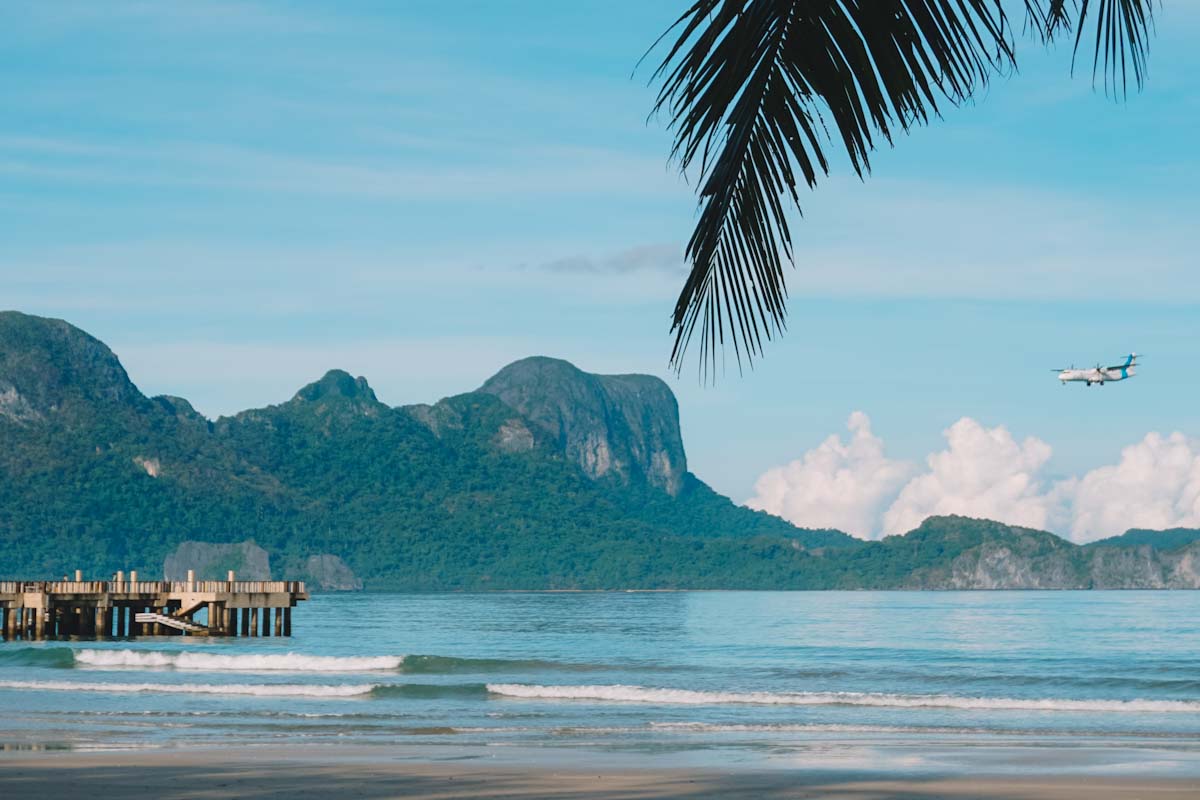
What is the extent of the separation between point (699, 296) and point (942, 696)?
32640mm

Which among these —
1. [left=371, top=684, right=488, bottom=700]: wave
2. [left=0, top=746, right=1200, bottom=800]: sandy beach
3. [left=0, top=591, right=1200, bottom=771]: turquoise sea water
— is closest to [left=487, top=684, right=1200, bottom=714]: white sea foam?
[left=0, top=591, right=1200, bottom=771]: turquoise sea water

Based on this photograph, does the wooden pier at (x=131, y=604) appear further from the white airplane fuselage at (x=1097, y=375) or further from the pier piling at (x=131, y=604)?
the white airplane fuselage at (x=1097, y=375)

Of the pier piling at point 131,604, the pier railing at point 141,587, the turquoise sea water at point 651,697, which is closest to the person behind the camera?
the turquoise sea water at point 651,697

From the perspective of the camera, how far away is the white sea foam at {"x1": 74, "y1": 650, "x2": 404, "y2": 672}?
46.3m

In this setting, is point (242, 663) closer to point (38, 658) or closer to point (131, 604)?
point (38, 658)

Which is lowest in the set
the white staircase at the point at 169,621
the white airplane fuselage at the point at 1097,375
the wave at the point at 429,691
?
the wave at the point at 429,691

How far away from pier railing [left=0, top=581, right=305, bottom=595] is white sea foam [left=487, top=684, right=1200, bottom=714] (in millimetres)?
28071

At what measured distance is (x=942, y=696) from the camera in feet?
114

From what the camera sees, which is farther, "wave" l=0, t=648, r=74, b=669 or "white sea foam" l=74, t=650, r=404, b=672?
"wave" l=0, t=648, r=74, b=669

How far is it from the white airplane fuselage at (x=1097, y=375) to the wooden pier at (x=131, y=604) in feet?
198

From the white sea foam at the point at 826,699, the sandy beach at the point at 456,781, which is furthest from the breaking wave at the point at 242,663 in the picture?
the sandy beach at the point at 456,781

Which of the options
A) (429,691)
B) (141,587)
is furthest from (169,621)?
(429,691)

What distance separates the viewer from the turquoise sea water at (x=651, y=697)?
21.6m

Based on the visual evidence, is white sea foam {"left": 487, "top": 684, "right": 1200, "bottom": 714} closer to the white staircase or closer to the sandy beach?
the sandy beach
